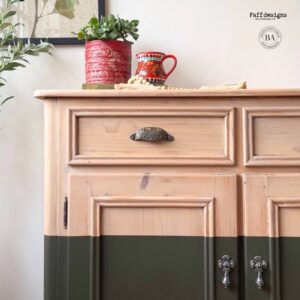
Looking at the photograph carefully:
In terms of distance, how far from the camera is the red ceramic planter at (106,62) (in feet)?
3.66

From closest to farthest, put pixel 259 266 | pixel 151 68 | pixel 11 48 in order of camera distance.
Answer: pixel 259 266
pixel 151 68
pixel 11 48

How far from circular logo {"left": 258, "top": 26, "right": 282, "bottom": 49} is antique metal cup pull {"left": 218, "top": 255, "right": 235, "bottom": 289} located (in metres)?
0.83

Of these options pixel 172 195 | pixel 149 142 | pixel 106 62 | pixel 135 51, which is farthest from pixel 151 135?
pixel 135 51

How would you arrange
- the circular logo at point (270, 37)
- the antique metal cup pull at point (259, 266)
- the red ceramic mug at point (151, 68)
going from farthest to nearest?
1. the circular logo at point (270, 37)
2. the red ceramic mug at point (151, 68)
3. the antique metal cup pull at point (259, 266)

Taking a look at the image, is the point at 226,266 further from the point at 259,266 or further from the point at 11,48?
the point at 11,48

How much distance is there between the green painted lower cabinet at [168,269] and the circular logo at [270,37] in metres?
0.77

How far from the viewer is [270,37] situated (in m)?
1.34

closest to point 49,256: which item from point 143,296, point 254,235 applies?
point 143,296

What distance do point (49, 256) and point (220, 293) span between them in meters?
0.41

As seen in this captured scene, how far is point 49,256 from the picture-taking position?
2.88ft

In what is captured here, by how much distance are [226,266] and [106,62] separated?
677 millimetres

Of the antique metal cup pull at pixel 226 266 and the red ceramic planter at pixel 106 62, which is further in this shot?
the red ceramic planter at pixel 106 62

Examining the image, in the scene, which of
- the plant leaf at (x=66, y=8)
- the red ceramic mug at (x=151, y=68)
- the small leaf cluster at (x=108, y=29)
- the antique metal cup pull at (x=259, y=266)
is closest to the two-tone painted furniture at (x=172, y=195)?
the antique metal cup pull at (x=259, y=266)

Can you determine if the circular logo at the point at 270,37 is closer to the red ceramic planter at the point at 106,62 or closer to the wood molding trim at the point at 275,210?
the red ceramic planter at the point at 106,62
